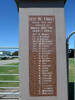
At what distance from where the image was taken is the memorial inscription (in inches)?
145

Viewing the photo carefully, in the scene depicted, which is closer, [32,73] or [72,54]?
[32,73]

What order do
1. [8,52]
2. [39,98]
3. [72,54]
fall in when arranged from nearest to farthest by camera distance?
[39,98] < [72,54] < [8,52]

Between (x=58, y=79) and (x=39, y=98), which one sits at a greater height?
(x=58, y=79)

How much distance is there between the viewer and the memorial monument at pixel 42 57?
3695mm

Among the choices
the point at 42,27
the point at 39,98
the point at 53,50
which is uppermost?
the point at 42,27

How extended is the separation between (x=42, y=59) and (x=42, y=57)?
47 millimetres

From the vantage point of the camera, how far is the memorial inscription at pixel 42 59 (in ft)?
12.1

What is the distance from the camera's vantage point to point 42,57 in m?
3.70

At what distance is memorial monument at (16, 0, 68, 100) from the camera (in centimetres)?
370

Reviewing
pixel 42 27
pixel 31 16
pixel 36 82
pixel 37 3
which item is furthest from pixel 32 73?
pixel 37 3

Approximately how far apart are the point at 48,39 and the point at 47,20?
451mm

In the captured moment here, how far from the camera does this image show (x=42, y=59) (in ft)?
12.1

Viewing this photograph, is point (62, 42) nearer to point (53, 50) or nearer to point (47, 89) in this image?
point (53, 50)

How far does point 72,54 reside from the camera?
165 inches
